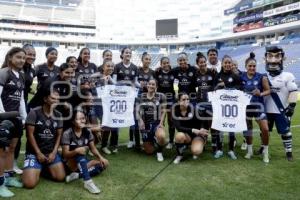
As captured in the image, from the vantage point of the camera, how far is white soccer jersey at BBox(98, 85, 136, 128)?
6.70 metres

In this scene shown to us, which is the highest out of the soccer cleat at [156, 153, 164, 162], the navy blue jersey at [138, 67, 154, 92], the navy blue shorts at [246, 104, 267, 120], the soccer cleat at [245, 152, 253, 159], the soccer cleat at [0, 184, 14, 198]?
the navy blue jersey at [138, 67, 154, 92]

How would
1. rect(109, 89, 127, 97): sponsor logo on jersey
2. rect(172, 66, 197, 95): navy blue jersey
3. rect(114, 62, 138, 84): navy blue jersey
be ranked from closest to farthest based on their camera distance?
1. rect(109, 89, 127, 97): sponsor logo on jersey
2. rect(172, 66, 197, 95): navy blue jersey
3. rect(114, 62, 138, 84): navy blue jersey

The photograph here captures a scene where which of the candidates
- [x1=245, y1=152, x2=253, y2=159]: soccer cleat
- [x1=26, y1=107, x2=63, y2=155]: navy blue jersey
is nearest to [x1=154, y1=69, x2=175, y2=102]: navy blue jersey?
[x1=245, y1=152, x2=253, y2=159]: soccer cleat

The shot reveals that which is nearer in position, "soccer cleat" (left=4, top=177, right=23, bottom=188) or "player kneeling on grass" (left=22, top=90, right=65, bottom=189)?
"soccer cleat" (left=4, top=177, right=23, bottom=188)

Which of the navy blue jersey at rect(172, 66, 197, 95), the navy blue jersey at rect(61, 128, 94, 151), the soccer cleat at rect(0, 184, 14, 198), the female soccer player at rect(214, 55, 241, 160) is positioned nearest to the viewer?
the soccer cleat at rect(0, 184, 14, 198)

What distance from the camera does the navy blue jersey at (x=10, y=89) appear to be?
4.64m

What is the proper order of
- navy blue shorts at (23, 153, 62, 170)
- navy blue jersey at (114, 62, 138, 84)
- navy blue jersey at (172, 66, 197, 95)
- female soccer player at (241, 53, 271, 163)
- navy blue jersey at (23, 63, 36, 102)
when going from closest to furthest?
1. navy blue shorts at (23, 153, 62, 170)
2. navy blue jersey at (23, 63, 36, 102)
3. female soccer player at (241, 53, 271, 163)
4. navy blue jersey at (172, 66, 197, 95)
5. navy blue jersey at (114, 62, 138, 84)

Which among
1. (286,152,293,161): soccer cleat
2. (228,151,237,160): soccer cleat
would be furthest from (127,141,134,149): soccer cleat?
(286,152,293,161): soccer cleat

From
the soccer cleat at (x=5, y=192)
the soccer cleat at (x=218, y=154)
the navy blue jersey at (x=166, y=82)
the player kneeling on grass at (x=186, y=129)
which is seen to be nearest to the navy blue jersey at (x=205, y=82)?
the navy blue jersey at (x=166, y=82)

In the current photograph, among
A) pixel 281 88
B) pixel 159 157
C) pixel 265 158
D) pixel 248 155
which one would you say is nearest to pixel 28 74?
pixel 159 157

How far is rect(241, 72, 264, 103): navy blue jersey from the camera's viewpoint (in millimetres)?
6281

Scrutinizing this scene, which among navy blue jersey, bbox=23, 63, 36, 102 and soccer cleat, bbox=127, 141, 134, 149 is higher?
navy blue jersey, bbox=23, 63, 36, 102

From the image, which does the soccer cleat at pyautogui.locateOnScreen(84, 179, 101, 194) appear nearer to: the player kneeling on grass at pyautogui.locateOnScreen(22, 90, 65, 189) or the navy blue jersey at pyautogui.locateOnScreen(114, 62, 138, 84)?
the player kneeling on grass at pyautogui.locateOnScreen(22, 90, 65, 189)

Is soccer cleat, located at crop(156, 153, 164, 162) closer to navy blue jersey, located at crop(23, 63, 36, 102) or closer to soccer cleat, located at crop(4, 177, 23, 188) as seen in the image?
soccer cleat, located at crop(4, 177, 23, 188)
